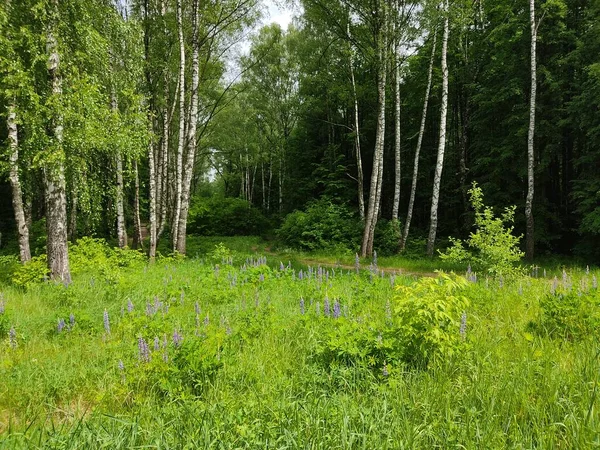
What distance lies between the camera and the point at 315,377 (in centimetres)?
294

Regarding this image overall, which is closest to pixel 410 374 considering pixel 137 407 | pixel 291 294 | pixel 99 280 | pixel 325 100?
pixel 137 407

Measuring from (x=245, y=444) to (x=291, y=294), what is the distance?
Result: 4.18 metres

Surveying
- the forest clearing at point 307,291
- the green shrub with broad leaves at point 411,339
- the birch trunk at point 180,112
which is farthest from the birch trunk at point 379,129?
the green shrub with broad leaves at point 411,339

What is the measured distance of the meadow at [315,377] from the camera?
2156mm

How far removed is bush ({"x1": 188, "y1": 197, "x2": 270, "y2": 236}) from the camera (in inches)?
1108

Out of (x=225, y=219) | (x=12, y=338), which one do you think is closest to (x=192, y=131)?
(x=12, y=338)

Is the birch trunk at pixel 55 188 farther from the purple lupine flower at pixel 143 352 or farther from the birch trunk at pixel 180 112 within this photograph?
the purple lupine flower at pixel 143 352

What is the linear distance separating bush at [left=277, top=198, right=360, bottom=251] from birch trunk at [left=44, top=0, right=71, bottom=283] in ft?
38.1

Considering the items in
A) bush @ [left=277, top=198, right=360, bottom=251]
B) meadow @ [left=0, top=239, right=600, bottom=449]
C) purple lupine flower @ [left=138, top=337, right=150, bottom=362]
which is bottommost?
meadow @ [left=0, top=239, right=600, bottom=449]

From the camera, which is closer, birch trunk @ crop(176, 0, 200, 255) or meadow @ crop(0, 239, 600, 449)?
meadow @ crop(0, 239, 600, 449)

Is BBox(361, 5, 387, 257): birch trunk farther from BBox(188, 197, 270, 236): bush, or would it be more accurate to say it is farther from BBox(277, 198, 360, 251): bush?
BBox(188, 197, 270, 236): bush

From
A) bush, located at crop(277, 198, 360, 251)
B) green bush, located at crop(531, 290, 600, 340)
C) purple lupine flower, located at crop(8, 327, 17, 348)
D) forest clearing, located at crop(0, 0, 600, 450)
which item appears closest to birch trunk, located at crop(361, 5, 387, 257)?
forest clearing, located at crop(0, 0, 600, 450)

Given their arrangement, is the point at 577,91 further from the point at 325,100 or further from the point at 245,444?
the point at 245,444

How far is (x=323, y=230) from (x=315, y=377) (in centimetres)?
1559
